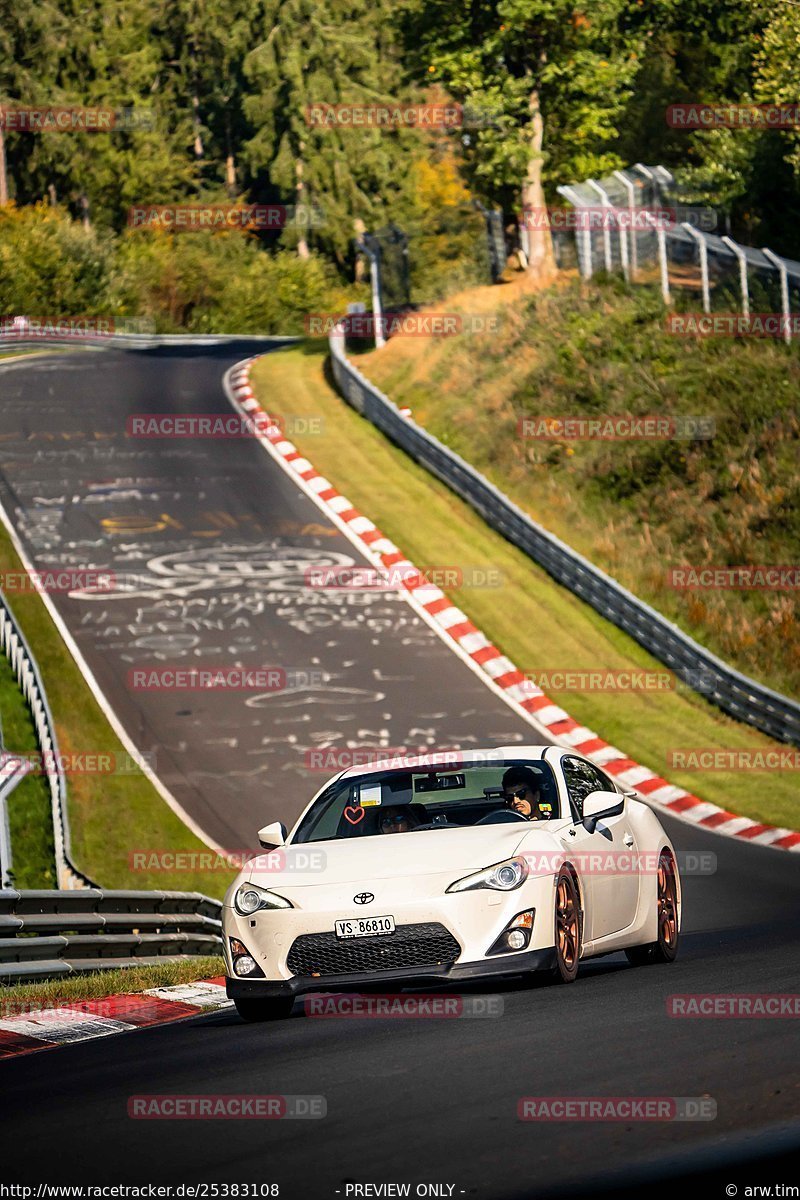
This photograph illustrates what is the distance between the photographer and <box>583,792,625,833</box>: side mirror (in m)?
9.89

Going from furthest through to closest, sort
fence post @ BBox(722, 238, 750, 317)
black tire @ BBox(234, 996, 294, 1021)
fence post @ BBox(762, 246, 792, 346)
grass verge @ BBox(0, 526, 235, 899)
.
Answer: fence post @ BBox(722, 238, 750, 317), fence post @ BBox(762, 246, 792, 346), grass verge @ BBox(0, 526, 235, 899), black tire @ BBox(234, 996, 294, 1021)

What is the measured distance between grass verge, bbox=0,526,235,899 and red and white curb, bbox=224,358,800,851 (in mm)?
5694

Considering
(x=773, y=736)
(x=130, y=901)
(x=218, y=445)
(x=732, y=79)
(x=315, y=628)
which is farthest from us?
(x=732, y=79)

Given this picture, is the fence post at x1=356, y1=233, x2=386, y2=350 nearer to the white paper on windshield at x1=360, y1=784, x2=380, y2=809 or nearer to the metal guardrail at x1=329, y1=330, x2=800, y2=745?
Result: the metal guardrail at x1=329, y1=330, x2=800, y2=745

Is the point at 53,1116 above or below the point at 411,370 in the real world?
above

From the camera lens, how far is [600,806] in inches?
391

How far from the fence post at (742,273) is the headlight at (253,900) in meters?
27.3

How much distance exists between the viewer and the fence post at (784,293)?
3322 centimetres

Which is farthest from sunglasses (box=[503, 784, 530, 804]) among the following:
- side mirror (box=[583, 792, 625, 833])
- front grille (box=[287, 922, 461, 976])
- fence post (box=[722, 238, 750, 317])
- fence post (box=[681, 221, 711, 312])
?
fence post (box=[681, 221, 711, 312])

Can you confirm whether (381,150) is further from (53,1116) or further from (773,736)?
(53,1116)

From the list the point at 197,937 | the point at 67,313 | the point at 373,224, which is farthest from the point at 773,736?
the point at 373,224

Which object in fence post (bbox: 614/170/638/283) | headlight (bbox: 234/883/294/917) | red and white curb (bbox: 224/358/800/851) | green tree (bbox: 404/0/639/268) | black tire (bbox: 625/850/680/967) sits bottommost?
red and white curb (bbox: 224/358/800/851)

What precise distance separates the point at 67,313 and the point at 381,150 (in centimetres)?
2524

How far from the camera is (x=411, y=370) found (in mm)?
40719
